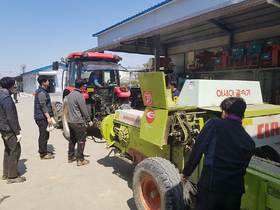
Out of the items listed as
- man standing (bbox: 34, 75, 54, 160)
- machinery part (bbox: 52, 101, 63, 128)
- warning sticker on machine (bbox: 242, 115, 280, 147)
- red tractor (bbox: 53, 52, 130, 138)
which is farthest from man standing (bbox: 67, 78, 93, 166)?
machinery part (bbox: 52, 101, 63, 128)

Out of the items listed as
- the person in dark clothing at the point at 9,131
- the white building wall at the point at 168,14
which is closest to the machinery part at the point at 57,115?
the person in dark clothing at the point at 9,131

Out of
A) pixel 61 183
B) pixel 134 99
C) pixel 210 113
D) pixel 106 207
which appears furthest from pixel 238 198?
pixel 134 99

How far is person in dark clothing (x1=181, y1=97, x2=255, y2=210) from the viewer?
1579 mm

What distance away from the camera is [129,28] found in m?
17.1

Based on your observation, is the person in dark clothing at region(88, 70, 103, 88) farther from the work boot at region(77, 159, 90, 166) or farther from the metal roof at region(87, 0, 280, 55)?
the metal roof at region(87, 0, 280, 55)

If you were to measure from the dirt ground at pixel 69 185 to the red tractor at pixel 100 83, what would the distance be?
64.0 inches

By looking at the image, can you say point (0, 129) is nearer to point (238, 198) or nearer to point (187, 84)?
point (187, 84)

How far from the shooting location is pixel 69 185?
3.34m

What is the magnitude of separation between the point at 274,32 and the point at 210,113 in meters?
6.71

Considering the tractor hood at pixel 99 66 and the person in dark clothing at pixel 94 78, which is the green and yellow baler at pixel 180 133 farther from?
the person in dark clothing at pixel 94 78

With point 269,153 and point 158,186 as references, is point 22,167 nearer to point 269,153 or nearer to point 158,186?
point 158,186

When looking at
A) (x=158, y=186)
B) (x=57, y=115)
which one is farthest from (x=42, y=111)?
(x=158, y=186)

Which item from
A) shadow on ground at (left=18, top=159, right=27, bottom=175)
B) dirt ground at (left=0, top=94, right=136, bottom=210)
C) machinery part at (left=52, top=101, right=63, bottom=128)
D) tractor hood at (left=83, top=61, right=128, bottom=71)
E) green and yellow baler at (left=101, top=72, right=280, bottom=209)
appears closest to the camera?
green and yellow baler at (left=101, top=72, right=280, bottom=209)

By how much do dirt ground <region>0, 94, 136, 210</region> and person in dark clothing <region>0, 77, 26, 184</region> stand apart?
0.18 m
